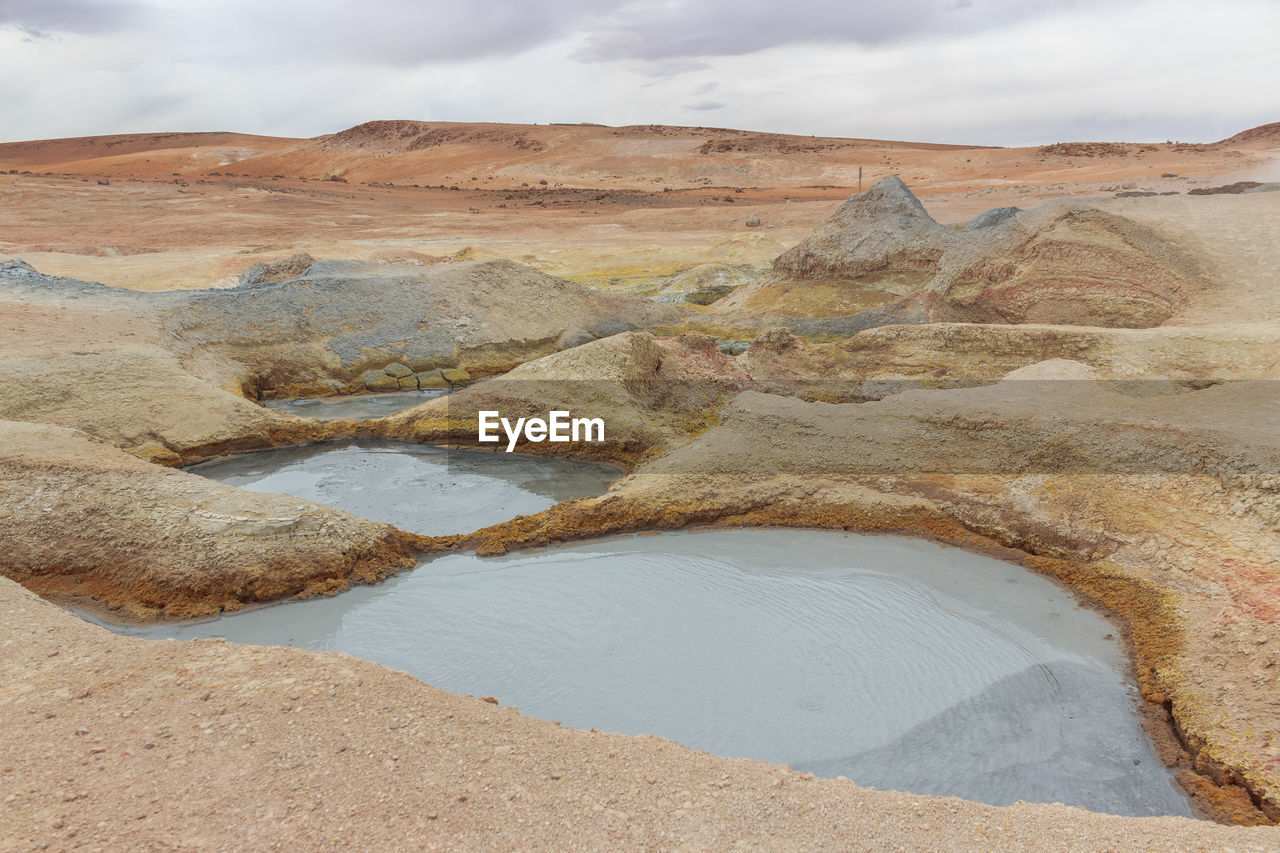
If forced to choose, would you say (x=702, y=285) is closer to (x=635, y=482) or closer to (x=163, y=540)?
(x=635, y=482)

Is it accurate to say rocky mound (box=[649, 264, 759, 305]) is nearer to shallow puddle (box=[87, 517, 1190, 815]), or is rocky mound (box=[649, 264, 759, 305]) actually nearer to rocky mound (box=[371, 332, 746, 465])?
rocky mound (box=[371, 332, 746, 465])

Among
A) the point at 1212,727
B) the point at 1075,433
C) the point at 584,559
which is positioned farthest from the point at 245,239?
the point at 1212,727

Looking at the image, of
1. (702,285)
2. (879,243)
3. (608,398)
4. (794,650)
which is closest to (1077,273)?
(879,243)

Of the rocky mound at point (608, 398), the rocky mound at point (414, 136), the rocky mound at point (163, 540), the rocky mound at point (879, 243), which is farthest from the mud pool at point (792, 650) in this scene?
the rocky mound at point (414, 136)

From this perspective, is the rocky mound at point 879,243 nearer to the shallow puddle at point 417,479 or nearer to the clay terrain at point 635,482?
the clay terrain at point 635,482

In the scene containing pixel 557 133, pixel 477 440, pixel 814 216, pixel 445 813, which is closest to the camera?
pixel 445 813

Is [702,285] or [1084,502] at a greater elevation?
[702,285]

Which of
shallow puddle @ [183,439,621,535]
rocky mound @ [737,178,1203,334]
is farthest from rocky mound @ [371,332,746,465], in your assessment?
rocky mound @ [737,178,1203,334]

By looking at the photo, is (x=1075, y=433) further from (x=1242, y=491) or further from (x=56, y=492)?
(x=56, y=492)
